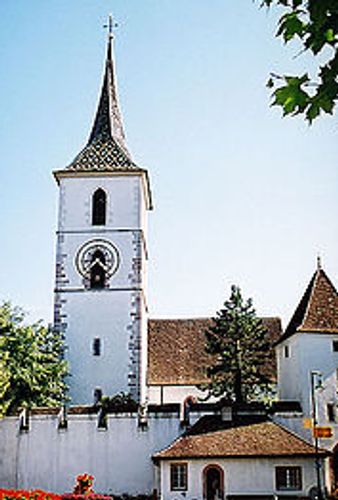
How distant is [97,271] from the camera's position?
39.4 metres

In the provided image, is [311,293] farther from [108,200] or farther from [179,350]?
[108,200]

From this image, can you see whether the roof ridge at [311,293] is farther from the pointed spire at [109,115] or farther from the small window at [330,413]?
the pointed spire at [109,115]

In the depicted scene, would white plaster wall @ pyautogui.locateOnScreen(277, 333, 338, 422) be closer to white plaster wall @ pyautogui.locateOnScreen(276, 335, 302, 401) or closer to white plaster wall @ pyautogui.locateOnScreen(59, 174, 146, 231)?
white plaster wall @ pyautogui.locateOnScreen(276, 335, 302, 401)

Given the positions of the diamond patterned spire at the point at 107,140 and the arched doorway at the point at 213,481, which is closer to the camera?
the arched doorway at the point at 213,481

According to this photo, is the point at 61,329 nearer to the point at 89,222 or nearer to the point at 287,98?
the point at 89,222

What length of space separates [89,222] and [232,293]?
8.87 m

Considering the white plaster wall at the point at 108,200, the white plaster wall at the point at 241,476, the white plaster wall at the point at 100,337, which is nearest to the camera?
the white plaster wall at the point at 241,476

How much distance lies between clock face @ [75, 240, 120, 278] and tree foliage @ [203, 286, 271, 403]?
21.1 ft

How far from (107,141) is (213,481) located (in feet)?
72.7

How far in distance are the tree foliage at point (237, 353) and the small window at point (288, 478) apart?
8.49 m

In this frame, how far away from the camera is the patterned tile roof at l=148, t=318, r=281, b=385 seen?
1618 inches

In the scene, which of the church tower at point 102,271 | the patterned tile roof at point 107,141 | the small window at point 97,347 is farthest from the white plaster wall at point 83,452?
the patterned tile roof at point 107,141

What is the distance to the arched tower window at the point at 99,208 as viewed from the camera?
133 ft

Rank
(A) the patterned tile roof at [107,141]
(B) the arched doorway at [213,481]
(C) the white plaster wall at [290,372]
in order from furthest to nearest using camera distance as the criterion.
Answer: (A) the patterned tile roof at [107,141]
(C) the white plaster wall at [290,372]
(B) the arched doorway at [213,481]
